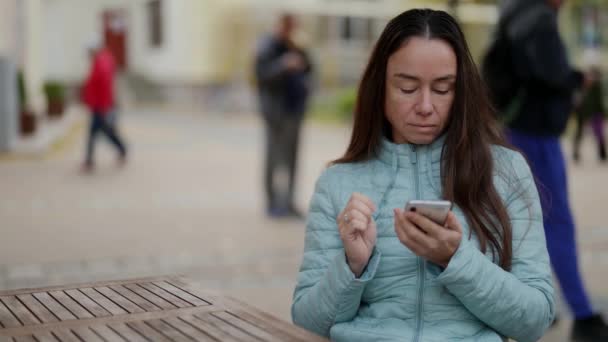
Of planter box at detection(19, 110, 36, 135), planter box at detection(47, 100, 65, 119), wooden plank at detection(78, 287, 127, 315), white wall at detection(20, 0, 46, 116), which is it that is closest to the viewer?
wooden plank at detection(78, 287, 127, 315)

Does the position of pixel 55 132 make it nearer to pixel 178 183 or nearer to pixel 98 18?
pixel 178 183

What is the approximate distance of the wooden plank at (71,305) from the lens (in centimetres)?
212

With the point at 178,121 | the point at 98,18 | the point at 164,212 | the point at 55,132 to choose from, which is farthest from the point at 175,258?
the point at 98,18

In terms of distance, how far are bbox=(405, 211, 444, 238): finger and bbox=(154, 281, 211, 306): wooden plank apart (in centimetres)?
57

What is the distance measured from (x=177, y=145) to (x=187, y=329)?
55.9 ft

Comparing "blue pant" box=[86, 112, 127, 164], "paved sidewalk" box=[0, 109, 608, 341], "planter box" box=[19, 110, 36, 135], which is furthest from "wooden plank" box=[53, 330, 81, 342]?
"planter box" box=[19, 110, 36, 135]

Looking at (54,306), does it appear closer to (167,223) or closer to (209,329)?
(209,329)

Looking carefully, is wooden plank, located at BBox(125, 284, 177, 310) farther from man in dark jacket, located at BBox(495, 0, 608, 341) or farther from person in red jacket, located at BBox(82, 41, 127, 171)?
person in red jacket, located at BBox(82, 41, 127, 171)

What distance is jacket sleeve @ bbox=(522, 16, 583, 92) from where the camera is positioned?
15.3ft

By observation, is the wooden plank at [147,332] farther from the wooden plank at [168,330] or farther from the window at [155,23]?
the window at [155,23]

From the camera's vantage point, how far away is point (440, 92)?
2.29 m

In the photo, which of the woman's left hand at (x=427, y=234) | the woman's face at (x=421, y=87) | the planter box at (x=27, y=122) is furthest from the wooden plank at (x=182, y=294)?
the planter box at (x=27, y=122)

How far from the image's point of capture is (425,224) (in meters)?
1.95

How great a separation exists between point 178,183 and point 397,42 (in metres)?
10.3
